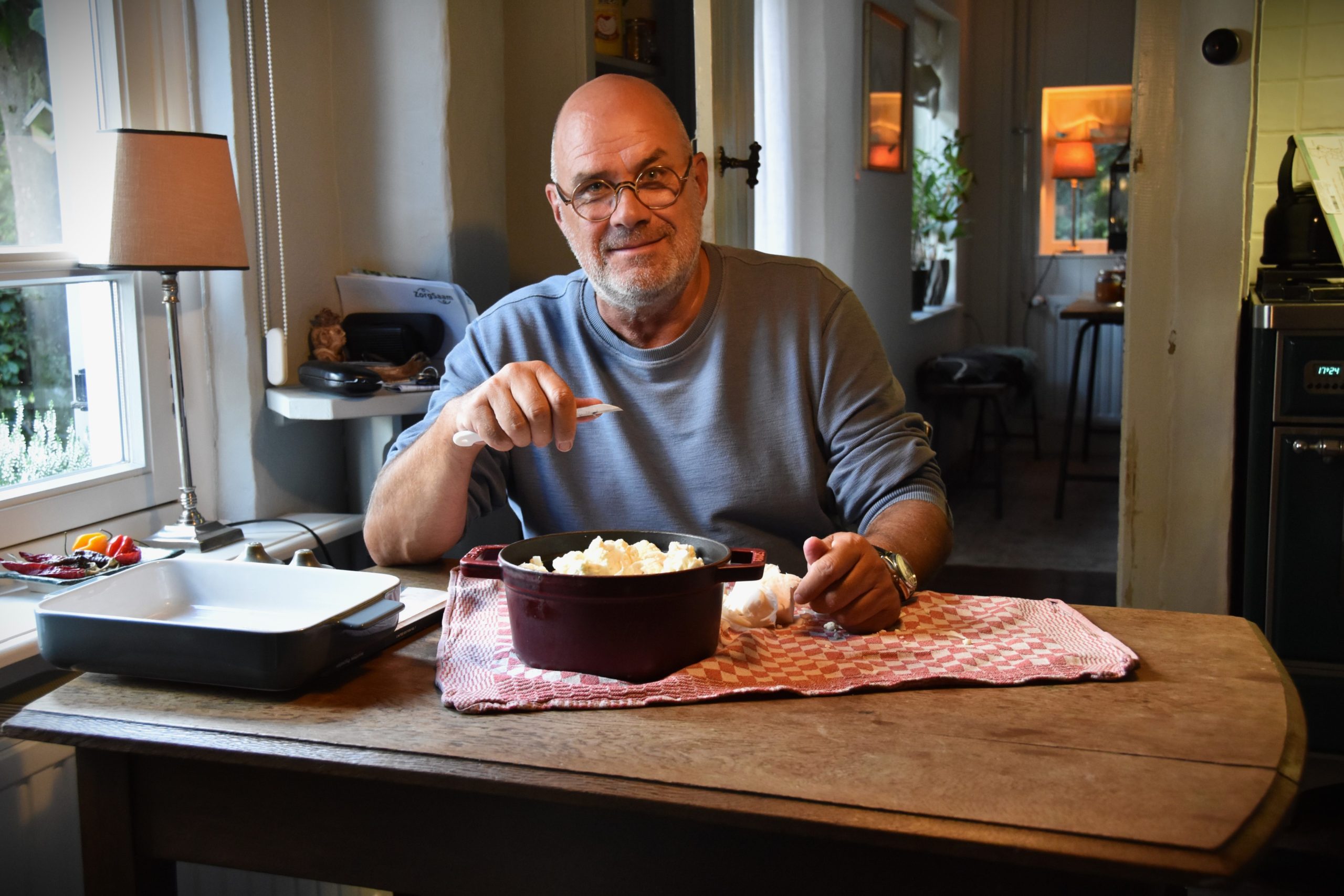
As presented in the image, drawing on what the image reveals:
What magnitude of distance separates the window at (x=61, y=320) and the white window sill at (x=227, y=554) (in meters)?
0.18

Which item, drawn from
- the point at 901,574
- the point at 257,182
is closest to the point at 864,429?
the point at 901,574

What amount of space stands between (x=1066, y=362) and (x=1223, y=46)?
4.12 meters

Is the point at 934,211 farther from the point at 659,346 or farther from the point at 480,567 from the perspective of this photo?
the point at 480,567

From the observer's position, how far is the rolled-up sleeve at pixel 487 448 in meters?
1.49

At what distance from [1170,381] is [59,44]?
2.39m

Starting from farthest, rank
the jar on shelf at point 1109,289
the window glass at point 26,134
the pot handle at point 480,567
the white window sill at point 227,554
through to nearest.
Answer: the jar on shelf at point 1109,289, the window glass at point 26,134, the white window sill at point 227,554, the pot handle at point 480,567

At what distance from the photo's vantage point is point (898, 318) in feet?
15.7

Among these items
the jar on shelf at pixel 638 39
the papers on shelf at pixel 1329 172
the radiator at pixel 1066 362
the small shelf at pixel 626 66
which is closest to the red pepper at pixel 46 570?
the small shelf at pixel 626 66

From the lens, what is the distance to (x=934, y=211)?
568cm

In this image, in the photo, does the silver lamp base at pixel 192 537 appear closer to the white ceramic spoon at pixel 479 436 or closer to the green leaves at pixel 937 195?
the white ceramic spoon at pixel 479 436

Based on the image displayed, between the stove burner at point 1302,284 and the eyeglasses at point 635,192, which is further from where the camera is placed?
the stove burner at point 1302,284

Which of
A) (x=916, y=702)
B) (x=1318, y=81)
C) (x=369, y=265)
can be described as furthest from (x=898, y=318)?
(x=916, y=702)

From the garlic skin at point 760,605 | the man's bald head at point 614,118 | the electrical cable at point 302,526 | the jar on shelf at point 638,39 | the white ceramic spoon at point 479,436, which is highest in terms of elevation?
the jar on shelf at point 638,39

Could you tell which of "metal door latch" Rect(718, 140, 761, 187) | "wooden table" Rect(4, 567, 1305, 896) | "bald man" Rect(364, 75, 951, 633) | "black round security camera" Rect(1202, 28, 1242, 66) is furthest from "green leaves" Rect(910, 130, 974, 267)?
"wooden table" Rect(4, 567, 1305, 896)
